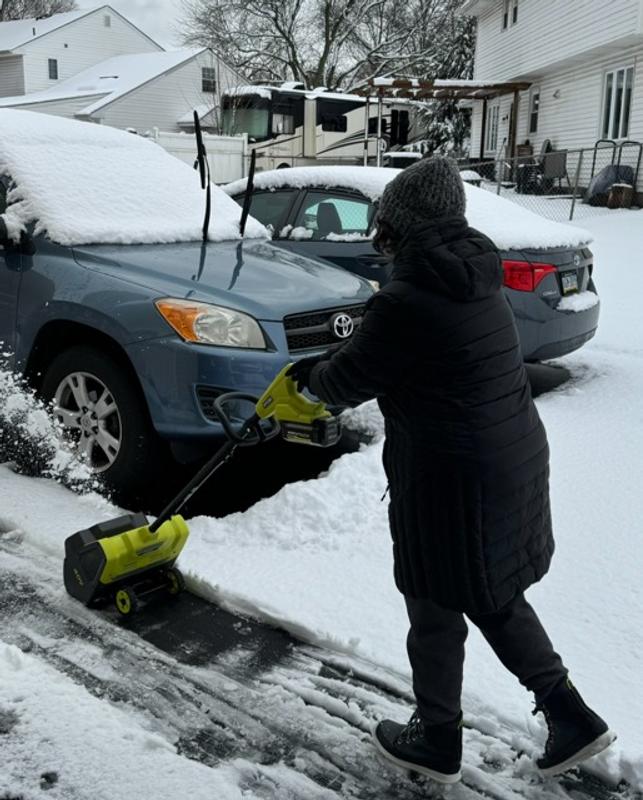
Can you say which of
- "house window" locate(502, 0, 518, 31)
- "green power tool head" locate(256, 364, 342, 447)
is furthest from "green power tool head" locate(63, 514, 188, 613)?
"house window" locate(502, 0, 518, 31)

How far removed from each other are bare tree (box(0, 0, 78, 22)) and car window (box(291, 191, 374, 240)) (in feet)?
199

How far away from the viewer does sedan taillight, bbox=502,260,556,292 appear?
18.9 ft

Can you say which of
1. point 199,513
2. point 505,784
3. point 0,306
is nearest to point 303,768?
point 505,784

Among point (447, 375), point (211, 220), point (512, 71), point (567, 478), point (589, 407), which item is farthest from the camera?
point (512, 71)

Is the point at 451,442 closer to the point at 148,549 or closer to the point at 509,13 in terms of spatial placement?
the point at 148,549

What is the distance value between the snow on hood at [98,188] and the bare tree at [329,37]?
37.2 meters

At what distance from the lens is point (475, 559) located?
210 cm

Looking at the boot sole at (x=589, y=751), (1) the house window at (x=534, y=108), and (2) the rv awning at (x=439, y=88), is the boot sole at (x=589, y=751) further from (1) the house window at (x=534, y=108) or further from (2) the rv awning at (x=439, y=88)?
(1) the house window at (x=534, y=108)

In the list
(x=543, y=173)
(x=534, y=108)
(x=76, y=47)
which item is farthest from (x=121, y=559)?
(x=76, y=47)

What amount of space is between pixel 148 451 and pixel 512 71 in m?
25.4

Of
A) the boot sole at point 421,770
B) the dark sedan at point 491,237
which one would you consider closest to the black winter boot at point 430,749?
the boot sole at point 421,770

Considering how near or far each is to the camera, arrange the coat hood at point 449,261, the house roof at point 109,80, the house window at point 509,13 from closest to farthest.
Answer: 1. the coat hood at point 449,261
2. the house window at point 509,13
3. the house roof at point 109,80

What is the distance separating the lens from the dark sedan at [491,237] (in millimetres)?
5789

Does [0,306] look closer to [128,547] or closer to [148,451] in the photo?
[148,451]
